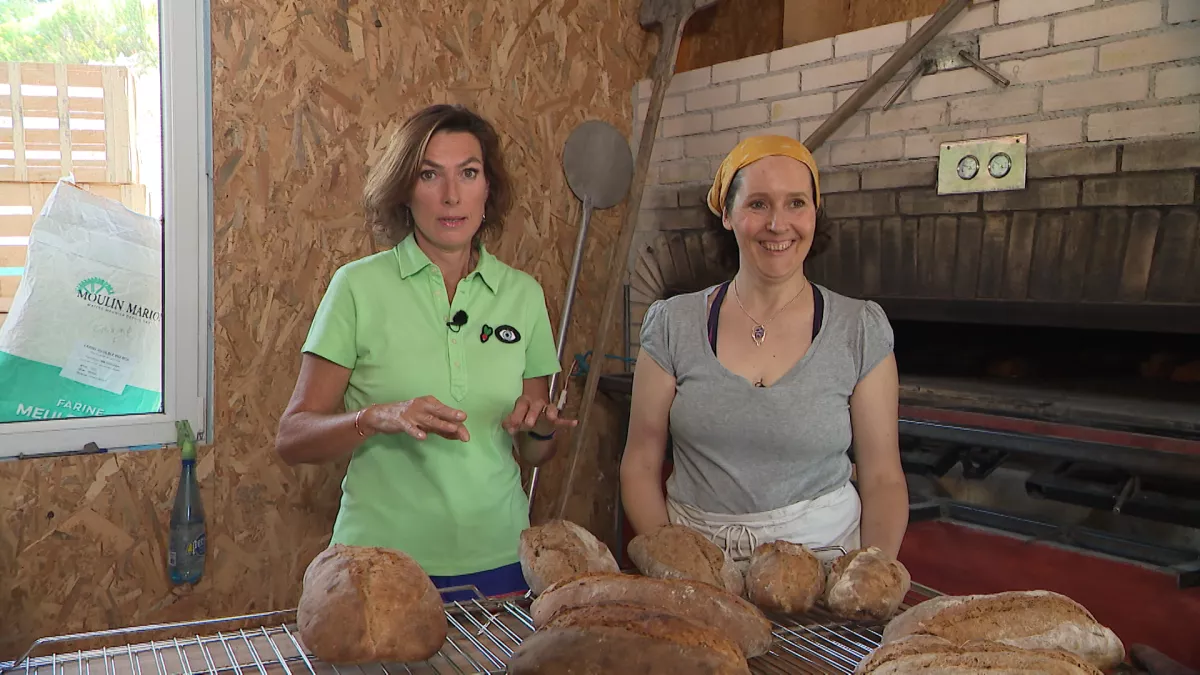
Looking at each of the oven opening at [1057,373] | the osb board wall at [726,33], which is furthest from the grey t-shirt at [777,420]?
the osb board wall at [726,33]

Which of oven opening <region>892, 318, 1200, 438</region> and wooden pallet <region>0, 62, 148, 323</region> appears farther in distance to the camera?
wooden pallet <region>0, 62, 148, 323</region>

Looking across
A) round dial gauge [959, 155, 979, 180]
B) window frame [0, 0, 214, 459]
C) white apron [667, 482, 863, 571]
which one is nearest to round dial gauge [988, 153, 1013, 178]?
round dial gauge [959, 155, 979, 180]

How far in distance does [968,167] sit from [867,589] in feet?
5.54

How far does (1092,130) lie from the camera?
7.20 feet

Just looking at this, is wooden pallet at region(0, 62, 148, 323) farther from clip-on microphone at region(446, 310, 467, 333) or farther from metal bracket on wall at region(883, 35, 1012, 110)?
metal bracket on wall at region(883, 35, 1012, 110)

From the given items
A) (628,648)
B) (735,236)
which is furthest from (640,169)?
(628,648)

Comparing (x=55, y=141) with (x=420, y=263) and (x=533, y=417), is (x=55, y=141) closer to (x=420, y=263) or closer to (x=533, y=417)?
(x=420, y=263)

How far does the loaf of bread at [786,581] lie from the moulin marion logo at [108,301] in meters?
1.96

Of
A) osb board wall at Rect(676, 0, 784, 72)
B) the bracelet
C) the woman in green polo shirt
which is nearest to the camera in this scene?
the bracelet

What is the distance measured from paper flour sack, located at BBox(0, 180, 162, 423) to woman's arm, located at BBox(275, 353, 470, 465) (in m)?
1.20

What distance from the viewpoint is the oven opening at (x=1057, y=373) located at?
197 cm

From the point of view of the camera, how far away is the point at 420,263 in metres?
1.54

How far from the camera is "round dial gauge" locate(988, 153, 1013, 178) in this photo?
7.64 ft

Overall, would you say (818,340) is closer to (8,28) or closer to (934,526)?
(934,526)
